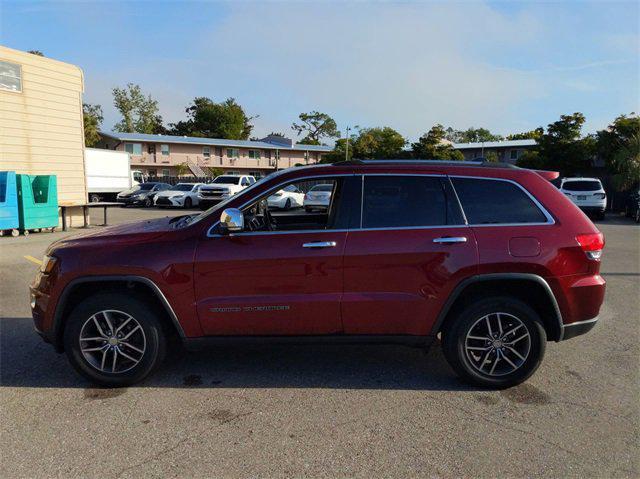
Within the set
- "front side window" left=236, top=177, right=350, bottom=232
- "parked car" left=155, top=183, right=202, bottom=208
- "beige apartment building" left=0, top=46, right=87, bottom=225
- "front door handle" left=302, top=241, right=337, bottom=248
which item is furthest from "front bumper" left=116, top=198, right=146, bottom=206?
"front door handle" left=302, top=241, right=337, bottom=248

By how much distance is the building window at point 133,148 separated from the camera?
1935 inches

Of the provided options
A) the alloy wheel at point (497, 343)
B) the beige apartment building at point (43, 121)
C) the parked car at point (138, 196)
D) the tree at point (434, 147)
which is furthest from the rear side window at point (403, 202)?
the tree at point (434, 147)

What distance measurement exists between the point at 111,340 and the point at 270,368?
1.36 metres

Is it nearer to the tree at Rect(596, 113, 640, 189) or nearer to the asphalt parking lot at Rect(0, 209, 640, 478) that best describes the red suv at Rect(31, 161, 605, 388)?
the asphalt parking lot at Rect(0, 209, 640, 478)

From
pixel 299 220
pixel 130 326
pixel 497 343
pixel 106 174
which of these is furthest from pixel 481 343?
pixel 106 174

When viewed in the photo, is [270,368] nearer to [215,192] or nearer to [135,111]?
[215,192]

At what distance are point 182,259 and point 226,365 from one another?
1.20m

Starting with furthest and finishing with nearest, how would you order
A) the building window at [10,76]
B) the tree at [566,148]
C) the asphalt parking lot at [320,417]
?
the tree at [566,148]
the building window at [10,76]
the asphalt parking lot at [320,417]

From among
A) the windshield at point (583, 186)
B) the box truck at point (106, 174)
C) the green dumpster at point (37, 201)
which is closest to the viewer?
the green dumpster at point (37, 201)

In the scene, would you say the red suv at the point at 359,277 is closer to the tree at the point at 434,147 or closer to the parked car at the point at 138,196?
the parked car at the point at 138,196

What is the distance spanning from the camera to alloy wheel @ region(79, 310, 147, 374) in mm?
3873

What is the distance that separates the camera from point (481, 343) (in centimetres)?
392

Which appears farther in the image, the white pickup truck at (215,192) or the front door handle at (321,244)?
the white pickup truck at (215,192)

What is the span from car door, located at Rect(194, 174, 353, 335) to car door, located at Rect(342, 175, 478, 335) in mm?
136
